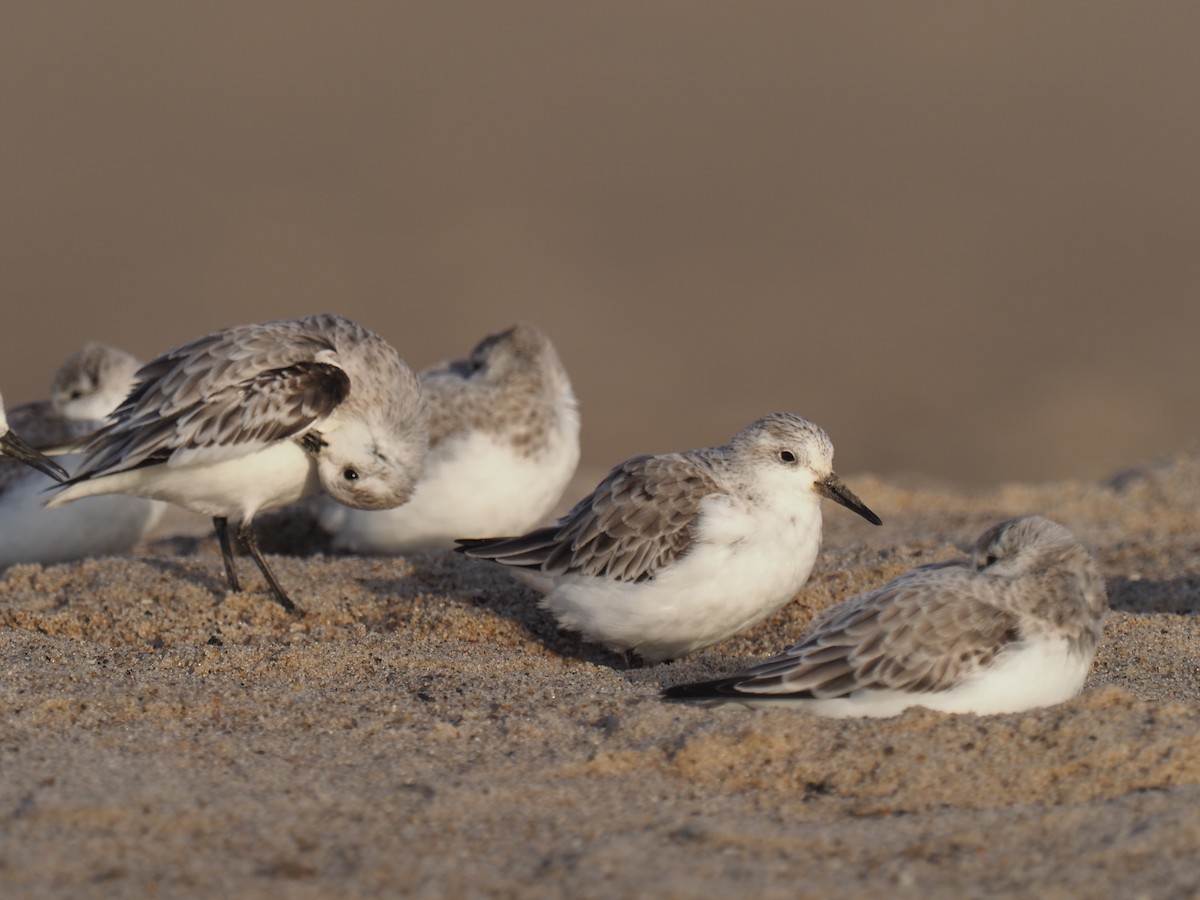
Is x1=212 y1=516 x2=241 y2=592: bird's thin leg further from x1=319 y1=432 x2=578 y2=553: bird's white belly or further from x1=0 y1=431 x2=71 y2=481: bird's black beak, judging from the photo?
x1=319 y1=432 x2=578 y2=553: bird's white belly

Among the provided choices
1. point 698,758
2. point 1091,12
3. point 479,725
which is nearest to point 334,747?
point 479,725

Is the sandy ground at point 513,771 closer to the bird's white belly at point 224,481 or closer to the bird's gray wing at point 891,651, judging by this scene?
the bird's gray wing at point 891,651

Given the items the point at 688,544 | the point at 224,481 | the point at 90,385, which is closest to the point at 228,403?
the point at 224,481

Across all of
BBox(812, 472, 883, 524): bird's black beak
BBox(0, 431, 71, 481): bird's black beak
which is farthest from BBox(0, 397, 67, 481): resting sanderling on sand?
BBox(812, 472, 883, 524): bird's black beak

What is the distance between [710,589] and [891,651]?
1.11m

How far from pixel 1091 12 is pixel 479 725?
21.3 metres

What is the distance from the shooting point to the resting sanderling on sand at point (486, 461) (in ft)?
26.3

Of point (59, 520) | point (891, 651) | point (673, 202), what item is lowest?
point (59, 520)

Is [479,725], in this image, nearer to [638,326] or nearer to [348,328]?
[348,328]

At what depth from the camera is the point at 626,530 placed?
19.5 feet

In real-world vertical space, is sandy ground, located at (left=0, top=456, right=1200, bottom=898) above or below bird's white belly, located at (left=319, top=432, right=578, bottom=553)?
below

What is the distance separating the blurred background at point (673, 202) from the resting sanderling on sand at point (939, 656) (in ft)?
27.8

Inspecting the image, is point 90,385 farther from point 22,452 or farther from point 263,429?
point 263,429

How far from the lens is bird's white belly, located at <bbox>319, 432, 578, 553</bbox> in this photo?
7.99 metres
